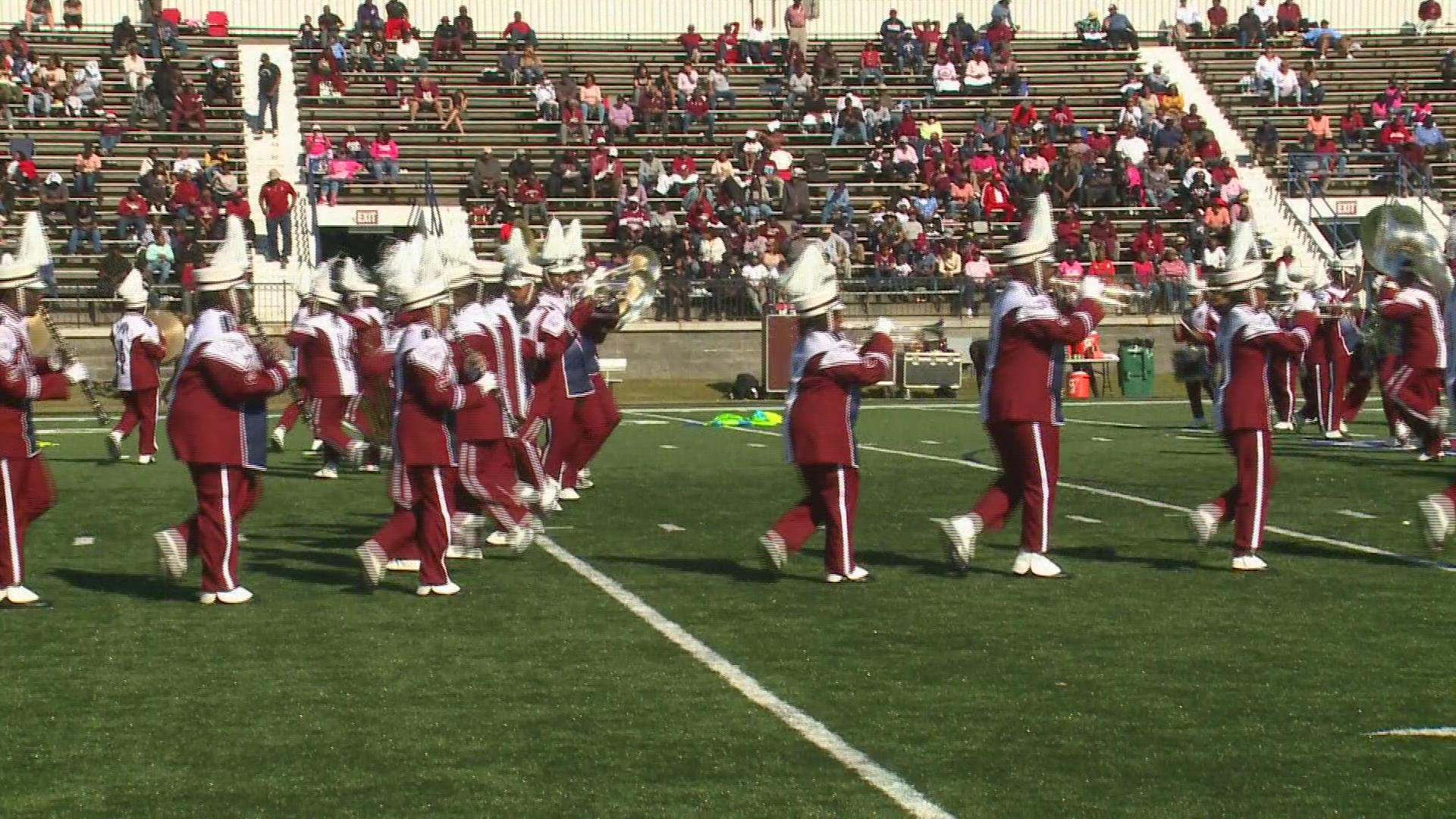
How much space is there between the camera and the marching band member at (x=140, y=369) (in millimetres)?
18219

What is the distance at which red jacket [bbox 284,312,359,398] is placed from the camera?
16953mm

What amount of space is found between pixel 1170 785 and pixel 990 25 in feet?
121

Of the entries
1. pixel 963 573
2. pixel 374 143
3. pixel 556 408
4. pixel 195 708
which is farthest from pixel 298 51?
pixel 195 708

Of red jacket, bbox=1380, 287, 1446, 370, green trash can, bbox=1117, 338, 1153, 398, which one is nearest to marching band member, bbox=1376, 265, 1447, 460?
red jacket, bbox=1380, 287, 1446, 370

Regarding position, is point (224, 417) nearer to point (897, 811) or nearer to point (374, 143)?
point (897, 811)

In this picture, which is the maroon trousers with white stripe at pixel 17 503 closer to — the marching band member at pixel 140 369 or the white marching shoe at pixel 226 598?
the white marching shoe at pixel 226 598

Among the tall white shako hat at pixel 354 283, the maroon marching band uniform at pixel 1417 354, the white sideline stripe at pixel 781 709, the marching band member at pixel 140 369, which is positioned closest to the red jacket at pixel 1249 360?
the white sideline stripe at pixel 781 709

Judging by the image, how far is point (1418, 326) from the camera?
54.5 ft

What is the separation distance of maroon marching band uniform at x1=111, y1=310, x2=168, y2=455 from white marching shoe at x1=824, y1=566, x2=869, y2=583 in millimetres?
9006

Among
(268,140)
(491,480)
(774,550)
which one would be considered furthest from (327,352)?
(268,140)

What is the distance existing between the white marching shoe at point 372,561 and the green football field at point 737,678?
136 mm

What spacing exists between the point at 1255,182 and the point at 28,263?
3121cm

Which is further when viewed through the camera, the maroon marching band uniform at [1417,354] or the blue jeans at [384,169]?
the blue jeans at [384,169]

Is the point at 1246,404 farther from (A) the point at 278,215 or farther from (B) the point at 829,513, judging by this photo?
(A) the point at 278,215
